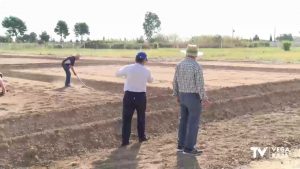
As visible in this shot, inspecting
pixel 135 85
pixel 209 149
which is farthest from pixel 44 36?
pixel 209 149

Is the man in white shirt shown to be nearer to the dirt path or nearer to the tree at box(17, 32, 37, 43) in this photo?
the dirt path

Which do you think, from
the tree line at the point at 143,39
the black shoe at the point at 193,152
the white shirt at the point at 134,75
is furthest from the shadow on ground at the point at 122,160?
the tree line at the point at 143,39

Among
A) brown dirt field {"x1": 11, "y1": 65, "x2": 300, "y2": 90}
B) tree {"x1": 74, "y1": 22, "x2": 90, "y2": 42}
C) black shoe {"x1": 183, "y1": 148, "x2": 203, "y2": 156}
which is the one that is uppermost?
tree {"x1": 74, "y1": 22, "x2": 90, "y2": 42}

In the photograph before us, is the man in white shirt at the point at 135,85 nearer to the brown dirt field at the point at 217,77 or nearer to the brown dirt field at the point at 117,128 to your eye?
the brown dirt field at the point at 117,128

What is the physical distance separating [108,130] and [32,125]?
1.46 metres

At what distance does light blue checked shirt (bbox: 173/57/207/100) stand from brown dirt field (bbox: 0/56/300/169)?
42.5 inches

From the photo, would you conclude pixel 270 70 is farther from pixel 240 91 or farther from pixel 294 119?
pixel 294 119

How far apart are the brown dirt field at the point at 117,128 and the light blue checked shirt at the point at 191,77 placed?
1079mm

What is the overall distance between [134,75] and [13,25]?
84.2 metres

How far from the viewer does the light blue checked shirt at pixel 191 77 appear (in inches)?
288

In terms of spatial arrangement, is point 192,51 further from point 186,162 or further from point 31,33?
point 31,33

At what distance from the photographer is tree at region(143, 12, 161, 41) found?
99.2m

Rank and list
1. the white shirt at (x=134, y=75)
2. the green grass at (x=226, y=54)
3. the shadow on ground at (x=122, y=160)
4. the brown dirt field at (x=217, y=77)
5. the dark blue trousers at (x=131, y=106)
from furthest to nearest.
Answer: the green grass at (x=226, y=54), the brown dirt field at (x=217, y=77), the dark blue trousers at (x=131, y=106), the white shirt at (x=134, y=75), the shadow on ground at (x=122, y=160)

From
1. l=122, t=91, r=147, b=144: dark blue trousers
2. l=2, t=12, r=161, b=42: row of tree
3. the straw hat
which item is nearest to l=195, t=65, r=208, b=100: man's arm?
the straw hat
